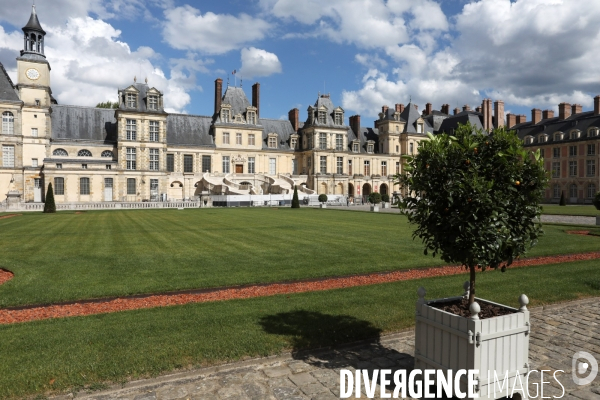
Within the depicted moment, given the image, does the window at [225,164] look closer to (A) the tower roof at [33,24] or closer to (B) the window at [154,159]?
(B) the window at [154,159]

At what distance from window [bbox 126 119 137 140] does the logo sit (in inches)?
1962

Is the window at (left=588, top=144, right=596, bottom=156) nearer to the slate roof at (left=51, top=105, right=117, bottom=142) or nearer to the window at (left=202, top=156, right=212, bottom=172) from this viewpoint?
the window at (left=202, top=156, right=212, bottom=172)

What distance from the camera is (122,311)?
279 inches

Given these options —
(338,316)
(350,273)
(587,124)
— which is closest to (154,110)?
(350,273)

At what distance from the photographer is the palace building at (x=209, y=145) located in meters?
44.3

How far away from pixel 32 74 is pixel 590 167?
68109 millimetres

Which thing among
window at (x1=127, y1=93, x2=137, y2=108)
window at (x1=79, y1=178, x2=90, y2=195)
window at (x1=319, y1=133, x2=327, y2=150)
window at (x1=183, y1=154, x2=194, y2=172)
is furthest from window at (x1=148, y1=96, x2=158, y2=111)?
window at (x1=319, y1=133, x2=327, y2=150)

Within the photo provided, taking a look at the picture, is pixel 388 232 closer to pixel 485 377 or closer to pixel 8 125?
pixel 485 377

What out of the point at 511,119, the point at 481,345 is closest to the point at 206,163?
the point at 511,119

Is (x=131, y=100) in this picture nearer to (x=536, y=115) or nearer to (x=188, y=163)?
(x=188, y=163)

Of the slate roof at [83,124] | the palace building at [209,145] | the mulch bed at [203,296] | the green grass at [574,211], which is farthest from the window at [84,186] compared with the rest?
the green grass at [574,211]

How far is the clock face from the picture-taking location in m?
44.8

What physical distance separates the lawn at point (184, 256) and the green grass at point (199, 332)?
2046 mm

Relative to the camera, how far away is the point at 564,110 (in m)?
57.9
